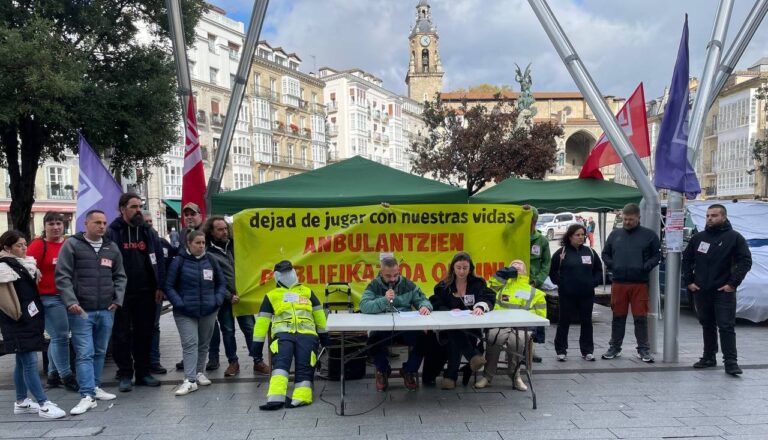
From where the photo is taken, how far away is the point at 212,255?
6.37 meters

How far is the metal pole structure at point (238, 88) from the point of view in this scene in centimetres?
784

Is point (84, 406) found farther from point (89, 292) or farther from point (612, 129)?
point (612, 129)

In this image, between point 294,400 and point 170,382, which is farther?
point 170,382

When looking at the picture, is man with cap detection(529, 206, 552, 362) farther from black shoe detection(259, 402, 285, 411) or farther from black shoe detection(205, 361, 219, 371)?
black shoe detection(205, 361, 219, 371)

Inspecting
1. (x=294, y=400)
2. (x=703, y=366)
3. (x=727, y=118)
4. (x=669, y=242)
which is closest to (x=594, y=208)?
(x=669, y=242)

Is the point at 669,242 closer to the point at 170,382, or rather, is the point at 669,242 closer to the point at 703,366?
the point at 703,366

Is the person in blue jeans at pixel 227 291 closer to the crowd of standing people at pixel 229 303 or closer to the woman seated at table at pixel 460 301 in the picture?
the crowd of standing people at pixel 229 303

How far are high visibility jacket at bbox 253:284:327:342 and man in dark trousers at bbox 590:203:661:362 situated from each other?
12.2ft

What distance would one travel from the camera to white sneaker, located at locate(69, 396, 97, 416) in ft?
17.5

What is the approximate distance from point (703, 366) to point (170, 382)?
20.3 ft

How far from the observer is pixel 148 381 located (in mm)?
6270

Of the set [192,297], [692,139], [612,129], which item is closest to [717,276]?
[692,139]

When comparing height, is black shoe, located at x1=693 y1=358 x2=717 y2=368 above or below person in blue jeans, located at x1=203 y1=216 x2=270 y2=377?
below

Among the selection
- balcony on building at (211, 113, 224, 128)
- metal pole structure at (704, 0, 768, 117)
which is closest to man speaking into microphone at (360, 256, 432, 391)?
metal pole structure at (704, 0, 768, 117)
